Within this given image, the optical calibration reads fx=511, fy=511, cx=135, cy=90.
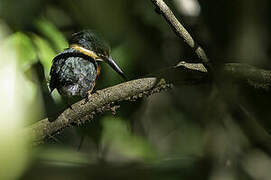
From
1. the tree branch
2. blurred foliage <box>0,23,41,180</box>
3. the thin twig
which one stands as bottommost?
the tree branch

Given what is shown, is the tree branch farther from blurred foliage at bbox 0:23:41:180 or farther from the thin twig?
blurred foliage at bbox 0:23:41:180

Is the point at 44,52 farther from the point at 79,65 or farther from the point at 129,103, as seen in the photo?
the point at 79,65

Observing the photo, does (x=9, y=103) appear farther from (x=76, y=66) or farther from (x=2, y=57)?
(x=76, y=66)

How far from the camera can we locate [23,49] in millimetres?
1344

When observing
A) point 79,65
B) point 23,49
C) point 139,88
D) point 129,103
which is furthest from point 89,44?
point 23,49

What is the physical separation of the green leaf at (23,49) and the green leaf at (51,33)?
0.44ft

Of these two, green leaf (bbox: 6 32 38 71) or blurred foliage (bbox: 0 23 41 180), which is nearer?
blurred foliage (bbox: 0 23 41 180)

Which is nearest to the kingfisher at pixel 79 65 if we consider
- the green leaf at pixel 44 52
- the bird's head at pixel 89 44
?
the bird's head at pixel 89 44

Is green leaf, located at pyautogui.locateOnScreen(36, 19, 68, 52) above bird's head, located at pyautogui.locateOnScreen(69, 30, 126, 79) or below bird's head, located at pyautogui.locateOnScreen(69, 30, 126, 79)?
above

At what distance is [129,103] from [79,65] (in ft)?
1.82

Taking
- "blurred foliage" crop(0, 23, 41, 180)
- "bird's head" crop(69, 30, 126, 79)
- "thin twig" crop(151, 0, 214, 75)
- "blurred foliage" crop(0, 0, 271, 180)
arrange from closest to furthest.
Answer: "blurred foliage" crop(0, 23, 41, 180) < "blurred foliage" crop(0, 0, 271, 180) < "thin twig" crop(151, 0, 214, 75) < "bird's head" crop(69, 30, 126, 79)

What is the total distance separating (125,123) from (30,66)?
47 centimetres

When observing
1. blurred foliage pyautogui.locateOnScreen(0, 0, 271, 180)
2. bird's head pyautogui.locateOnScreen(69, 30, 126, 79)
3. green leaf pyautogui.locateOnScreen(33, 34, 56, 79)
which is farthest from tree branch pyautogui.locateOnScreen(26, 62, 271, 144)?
bird's head pyautogui.locateOnScreen(69, 30, 126, 79)

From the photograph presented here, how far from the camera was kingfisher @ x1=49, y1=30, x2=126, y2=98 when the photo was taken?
2.08m
